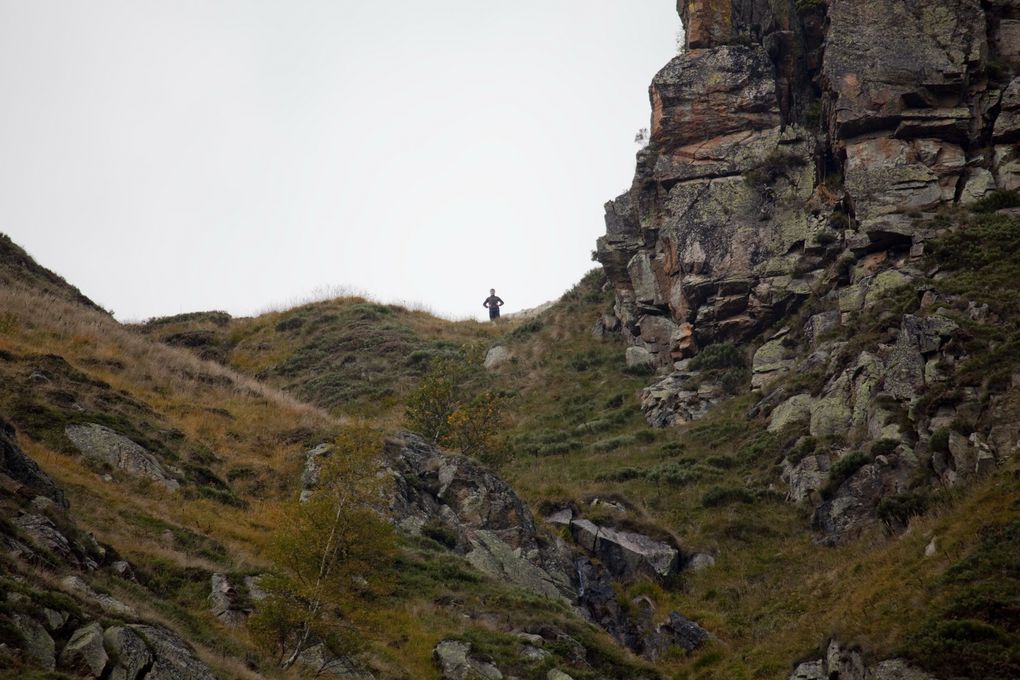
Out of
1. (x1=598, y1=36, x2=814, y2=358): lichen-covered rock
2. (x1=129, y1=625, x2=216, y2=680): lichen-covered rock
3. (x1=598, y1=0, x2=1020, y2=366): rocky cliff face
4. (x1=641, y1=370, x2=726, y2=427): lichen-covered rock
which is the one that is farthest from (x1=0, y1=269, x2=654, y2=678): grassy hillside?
(x1=598, y1=0, x2=1020, y2=366): rocky cliff face

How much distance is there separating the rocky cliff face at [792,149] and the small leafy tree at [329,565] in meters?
24.1

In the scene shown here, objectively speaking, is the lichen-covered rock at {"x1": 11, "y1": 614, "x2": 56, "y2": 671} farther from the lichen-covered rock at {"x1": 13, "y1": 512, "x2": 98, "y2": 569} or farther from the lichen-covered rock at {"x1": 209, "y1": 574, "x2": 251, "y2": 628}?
the lichen-covered rock at {"x1": 209, "y1": 574, "x2": 251, "y2": 628}

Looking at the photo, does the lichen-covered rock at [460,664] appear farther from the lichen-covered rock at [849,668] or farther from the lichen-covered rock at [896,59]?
the lichen-covered rock at [896,59]

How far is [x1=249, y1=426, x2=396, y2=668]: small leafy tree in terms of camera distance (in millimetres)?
16766

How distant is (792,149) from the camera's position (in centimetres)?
4103

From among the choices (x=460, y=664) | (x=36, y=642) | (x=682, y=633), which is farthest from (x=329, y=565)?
(x=682, y=633)

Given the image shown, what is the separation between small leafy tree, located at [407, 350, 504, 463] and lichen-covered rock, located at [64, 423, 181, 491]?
10.7 meters

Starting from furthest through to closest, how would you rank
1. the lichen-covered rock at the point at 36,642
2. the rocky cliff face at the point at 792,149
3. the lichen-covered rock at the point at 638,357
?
the lichen-covered rock at the point at 638,357
the rocky cliff face at the point at 792,149
the lichen-covered rock at the point at 36,642

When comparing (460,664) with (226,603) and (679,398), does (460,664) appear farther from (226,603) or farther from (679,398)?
(679,398)

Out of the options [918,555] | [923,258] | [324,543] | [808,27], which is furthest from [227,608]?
[808,27]

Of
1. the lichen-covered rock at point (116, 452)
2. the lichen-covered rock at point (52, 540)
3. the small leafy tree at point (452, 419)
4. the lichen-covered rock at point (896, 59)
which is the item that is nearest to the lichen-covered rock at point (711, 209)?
the lichen-covered rock at point (896, 59)

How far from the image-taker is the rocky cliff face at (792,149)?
3662cm

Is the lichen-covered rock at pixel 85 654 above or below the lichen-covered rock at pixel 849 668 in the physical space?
above

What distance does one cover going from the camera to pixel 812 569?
23766 millimetres
